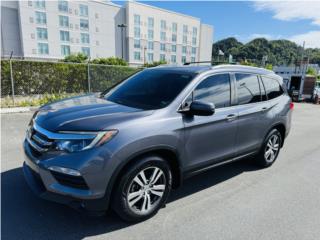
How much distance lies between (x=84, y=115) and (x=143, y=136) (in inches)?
27.4

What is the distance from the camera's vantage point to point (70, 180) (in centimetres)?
239

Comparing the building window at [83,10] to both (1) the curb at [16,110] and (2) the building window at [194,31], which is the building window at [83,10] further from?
(1) the curb at [16,110]

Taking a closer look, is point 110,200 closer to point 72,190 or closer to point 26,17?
point 72,190

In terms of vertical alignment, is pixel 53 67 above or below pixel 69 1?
below

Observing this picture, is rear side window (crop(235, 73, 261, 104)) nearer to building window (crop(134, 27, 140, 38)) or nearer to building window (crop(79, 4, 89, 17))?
building window (crop(79, 4, 89, 17))

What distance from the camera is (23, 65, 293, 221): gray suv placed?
94.9 inches

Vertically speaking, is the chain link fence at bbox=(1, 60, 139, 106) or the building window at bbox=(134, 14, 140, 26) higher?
the building window at bbox=(134, 14, 140, 26)

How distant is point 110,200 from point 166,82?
1725 millimetres

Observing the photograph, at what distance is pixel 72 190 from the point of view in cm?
241

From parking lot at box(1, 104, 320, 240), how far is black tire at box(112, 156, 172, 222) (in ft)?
0.39

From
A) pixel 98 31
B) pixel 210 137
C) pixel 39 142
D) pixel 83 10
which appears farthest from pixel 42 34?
pixel 210 137

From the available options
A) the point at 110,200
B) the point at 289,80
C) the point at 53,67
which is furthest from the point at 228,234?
the point at 289,80

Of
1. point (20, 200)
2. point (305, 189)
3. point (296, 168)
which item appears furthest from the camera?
point (296, 168)

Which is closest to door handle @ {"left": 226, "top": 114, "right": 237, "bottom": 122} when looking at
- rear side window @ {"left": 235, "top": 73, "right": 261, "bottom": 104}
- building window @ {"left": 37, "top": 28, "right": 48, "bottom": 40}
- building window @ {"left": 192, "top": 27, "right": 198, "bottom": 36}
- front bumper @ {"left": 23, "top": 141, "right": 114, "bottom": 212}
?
rear side window @ {"left": 235, "top": 73, "right": 261, "bottom": 104}
